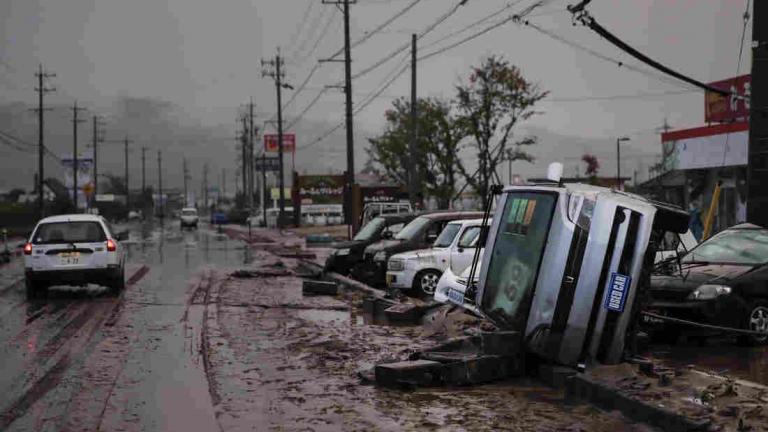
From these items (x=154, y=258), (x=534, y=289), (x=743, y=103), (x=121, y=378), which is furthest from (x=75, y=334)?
(x=743, y=103)

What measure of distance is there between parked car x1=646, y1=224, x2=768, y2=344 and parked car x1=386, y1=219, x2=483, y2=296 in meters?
5.74

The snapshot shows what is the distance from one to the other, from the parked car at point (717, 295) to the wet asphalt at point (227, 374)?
0.53 meters

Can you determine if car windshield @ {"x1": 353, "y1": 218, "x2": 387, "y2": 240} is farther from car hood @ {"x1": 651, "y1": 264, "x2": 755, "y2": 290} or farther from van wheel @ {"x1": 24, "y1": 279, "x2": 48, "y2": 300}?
car hood @ {"x1": 651, "y1": 264, "x2": 755, "y2": 290}

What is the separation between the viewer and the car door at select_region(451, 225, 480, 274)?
1814cm

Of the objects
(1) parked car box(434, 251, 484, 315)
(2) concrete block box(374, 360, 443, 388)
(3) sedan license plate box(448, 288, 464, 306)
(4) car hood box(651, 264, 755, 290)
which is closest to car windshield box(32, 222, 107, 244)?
(1) parked car box(434, 251, 484, 315)

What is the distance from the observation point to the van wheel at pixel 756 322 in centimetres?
1202

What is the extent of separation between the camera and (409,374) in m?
9.38

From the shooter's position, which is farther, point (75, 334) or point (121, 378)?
point (75, 334)

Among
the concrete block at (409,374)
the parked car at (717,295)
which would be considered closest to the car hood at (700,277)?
the parked car at (717,295)

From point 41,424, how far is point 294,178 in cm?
7898

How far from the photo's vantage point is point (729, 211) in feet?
112

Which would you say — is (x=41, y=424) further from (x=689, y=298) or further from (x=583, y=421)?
(x=689, y=298)

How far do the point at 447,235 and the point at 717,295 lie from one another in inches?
299

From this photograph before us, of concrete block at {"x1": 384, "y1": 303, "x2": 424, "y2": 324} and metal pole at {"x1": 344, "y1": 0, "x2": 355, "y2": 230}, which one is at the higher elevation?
metal pole at {"x1": 344, "y1": 0, "x2": 355, "y2": 230}
